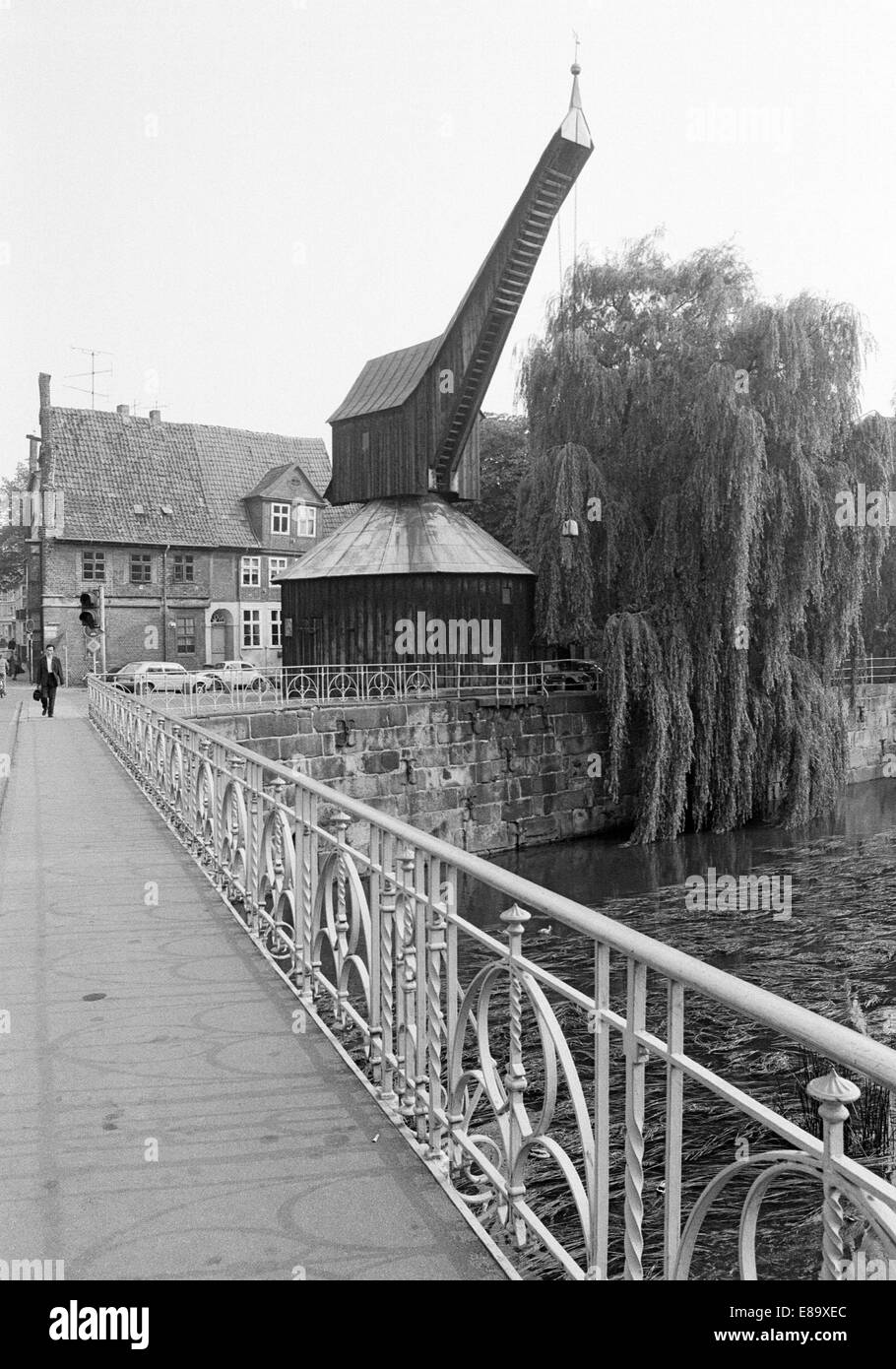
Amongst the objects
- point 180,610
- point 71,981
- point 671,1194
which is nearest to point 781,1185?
point 71,981

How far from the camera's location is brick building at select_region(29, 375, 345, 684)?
4022cm

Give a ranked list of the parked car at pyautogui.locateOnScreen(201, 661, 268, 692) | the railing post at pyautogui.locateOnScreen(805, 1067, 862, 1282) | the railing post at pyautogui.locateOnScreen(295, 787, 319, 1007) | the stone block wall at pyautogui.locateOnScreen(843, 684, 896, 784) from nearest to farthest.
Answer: the railing post at pyautogui.locateOnScreen(805, 1067, 862, 1282), the railing post at pyautogui.locateOnScreen(295, 787, 319, 1007), the stone block wall at pyautogui.locateOnScreen(843, 684, 896, 784), the parked car at pyautogui.locateOnScreen(201, 661, 268, 692)

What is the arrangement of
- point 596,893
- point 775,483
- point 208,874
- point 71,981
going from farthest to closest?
point 775,483, point 596,893, point 208,874, point 71,981

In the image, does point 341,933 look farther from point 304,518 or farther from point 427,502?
point 304,518

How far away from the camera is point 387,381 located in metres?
31.7

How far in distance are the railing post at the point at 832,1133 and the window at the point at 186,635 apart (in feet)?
137

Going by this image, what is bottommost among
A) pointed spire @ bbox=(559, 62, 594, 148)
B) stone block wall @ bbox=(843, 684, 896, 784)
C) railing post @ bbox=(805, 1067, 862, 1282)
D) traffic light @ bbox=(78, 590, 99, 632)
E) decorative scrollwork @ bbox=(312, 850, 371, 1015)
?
stone block wall @ bbox=(843, 684, 896, 784)

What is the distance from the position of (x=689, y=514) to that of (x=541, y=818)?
731cm

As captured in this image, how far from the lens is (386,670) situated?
2808cm

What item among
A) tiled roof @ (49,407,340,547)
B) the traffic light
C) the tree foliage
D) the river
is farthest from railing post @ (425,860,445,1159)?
tiled roof @ (49,407,340,547)

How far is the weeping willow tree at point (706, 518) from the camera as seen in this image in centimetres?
2111

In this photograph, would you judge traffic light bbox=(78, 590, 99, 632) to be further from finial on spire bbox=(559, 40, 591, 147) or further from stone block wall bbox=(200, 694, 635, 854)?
finial on spire bbox=(559, 40, 591, 147)
